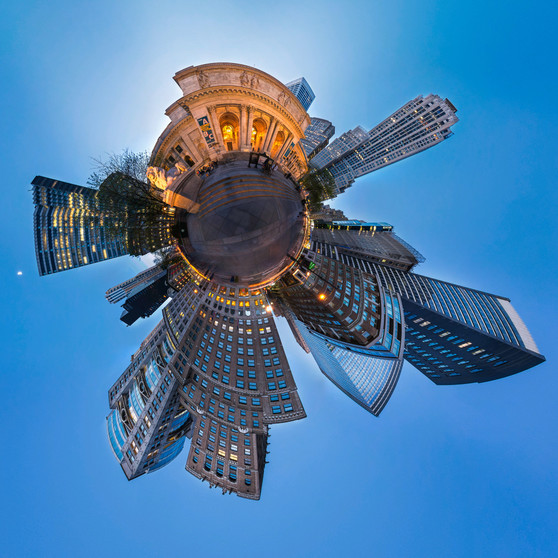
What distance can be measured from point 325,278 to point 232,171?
11129 millimetres

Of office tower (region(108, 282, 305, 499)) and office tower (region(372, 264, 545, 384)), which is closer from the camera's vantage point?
office tower (region(108, 282, 305, 499))

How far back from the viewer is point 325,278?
18.0 metres

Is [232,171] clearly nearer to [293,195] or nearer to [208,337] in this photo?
[293,195]

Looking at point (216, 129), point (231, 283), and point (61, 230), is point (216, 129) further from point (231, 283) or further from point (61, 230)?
point (61, 230)

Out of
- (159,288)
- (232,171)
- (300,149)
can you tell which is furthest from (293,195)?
(159,288)

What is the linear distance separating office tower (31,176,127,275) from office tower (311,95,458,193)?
7851cm

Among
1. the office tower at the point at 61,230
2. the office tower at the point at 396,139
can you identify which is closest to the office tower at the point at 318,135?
the office tower at the point at 396,139

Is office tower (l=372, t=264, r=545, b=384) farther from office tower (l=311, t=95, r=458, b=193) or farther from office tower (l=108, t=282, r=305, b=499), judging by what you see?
office tower (l=311, t=95, r=458, b=193)

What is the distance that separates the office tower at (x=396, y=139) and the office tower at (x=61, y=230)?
78.5 metres

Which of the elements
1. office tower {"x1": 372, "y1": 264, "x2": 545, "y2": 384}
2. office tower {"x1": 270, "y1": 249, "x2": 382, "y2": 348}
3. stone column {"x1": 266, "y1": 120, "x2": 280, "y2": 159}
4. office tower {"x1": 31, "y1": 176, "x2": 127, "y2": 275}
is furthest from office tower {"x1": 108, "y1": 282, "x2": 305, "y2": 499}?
office tower {"x1": 31, "y1": 176, "x2": 127, "y2": 275}

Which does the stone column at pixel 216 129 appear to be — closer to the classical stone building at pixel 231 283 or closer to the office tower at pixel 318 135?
the classical stone building at pixel 231 283

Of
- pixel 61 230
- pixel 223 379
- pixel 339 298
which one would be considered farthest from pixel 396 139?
pixel 61 230

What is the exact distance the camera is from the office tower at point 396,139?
76.9m

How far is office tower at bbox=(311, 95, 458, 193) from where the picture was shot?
252ft
